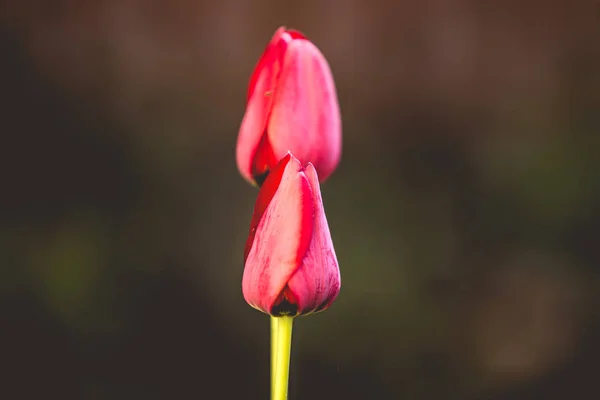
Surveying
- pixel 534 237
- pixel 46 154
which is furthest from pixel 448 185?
pixel 46 154

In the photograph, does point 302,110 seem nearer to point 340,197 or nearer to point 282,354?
point 282,354

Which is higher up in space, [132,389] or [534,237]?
[534,237]

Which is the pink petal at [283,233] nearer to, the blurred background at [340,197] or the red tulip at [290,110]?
the red tulip at [290,110]

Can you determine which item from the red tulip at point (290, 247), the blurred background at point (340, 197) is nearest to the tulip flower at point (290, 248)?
the red tulip at point (290, 247)

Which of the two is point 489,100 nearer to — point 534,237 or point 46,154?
point 534,237

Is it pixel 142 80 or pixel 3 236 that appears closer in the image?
pixel 3 236
